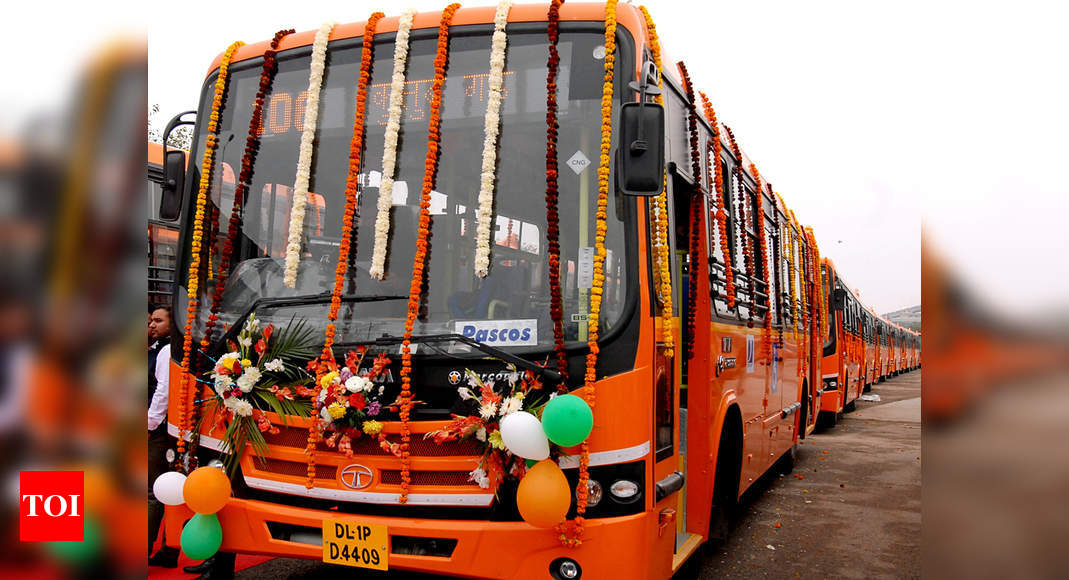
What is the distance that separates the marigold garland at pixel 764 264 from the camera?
7234 millimetres

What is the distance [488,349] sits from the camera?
3707 millimetres

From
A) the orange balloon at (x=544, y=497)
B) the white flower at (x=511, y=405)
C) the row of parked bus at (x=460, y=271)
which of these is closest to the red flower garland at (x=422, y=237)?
the row of parked bus at (x=460, y=271)

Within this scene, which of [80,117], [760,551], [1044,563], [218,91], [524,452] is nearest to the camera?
[80,117]

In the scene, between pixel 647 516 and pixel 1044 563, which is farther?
pixel 647 516

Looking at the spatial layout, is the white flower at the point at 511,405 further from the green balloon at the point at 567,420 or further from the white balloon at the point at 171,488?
the white balloon at the point at 171,488

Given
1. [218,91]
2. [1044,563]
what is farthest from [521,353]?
[1044,563]

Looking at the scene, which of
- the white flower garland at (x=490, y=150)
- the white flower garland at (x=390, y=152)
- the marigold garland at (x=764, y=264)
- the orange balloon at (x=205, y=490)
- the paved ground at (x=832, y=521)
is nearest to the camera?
the orange balloon at (x=205, y=490)

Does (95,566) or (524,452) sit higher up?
(95,566)

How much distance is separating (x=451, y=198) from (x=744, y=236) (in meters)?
3.41

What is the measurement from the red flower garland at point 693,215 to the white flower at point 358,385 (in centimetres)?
204

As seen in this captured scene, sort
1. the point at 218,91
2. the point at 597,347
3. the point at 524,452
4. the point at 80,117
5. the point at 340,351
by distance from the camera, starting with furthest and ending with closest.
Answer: the point at 218,91 < the point at 340,351 < the point at 597,347 < the point at 524,452 < the point at 80,117

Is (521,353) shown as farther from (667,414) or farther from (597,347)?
(667,414)

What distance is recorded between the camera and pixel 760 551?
6340 millimetres

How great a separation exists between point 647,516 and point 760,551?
10.1 feet
